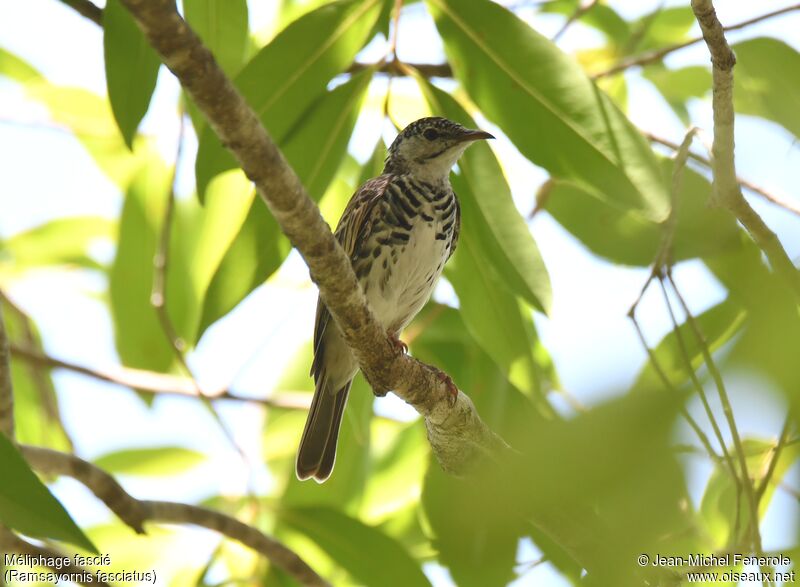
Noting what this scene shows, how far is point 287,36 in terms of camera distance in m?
3.11

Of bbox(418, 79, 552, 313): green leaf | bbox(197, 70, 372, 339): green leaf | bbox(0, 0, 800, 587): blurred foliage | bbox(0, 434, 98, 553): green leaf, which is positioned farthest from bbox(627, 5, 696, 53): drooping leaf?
bbox(0, 434, 98, 553): green leaf

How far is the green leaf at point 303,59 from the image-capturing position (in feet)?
10.2

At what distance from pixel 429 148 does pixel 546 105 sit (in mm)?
1146

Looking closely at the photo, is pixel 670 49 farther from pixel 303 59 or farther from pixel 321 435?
pixel 321 435

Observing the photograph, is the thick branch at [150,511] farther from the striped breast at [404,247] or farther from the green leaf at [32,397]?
the green leaf at [32,397]

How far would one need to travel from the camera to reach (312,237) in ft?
7.41

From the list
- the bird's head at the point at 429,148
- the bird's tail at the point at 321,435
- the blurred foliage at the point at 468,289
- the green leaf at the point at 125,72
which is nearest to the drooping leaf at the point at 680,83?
the blurred foliage at the point at 468,289

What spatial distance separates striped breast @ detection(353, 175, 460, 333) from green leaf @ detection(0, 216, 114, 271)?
81.7 inches

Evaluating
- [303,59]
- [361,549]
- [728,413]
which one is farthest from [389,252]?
[728,413]

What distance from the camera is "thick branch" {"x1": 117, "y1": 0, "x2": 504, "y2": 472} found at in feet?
5.83

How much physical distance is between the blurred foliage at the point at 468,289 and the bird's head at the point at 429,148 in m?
0.15

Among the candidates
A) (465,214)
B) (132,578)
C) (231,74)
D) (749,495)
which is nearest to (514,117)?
(465,214)

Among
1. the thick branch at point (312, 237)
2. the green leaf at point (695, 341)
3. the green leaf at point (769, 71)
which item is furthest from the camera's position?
the green leaf at point (769, 71)

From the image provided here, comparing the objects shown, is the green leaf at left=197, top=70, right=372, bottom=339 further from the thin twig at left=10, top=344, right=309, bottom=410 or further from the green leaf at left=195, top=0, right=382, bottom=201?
the thin twig at left=10, top=344, right=309, bottom=410
